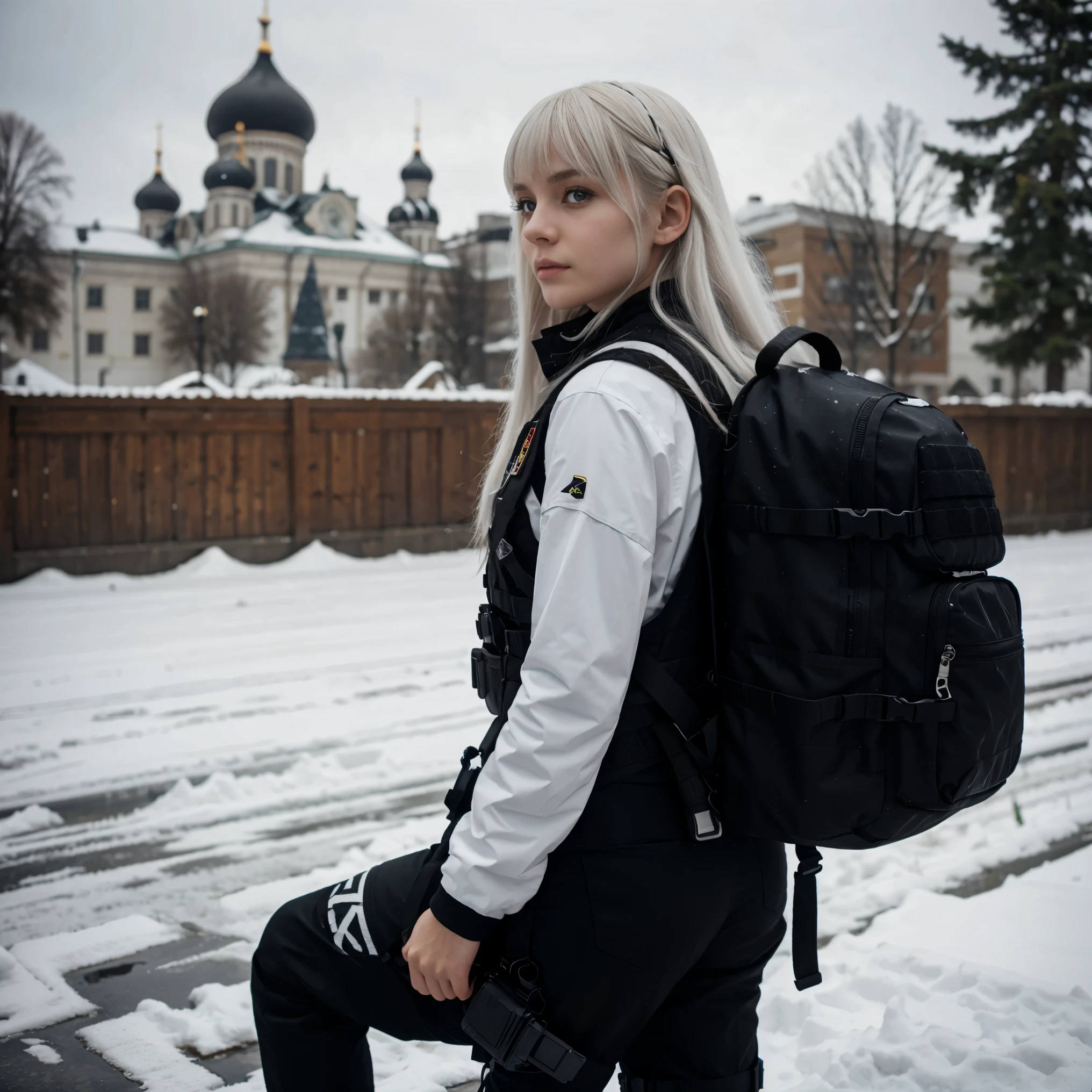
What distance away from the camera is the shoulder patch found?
1583 mm

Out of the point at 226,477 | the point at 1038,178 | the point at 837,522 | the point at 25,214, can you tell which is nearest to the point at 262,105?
the point at 25,214

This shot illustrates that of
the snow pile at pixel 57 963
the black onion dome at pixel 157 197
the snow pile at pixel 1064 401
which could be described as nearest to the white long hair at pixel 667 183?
the snow pile at pixel 57 963

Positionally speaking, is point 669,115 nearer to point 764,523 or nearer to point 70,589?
point 764,523

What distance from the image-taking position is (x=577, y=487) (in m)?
1.59

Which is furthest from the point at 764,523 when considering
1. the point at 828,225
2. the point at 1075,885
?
the point at 828,225

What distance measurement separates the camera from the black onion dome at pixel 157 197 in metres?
100

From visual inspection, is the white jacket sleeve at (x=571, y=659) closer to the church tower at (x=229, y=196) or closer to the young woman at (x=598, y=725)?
the young woman at (x=598, y=725)

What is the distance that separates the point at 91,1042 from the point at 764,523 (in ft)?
9.03

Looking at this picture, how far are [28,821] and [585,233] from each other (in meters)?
4.55

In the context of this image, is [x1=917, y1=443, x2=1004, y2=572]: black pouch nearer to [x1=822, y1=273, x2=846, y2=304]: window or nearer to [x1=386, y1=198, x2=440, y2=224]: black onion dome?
[x1=822, y1=273, x2=846, y2=304]: window

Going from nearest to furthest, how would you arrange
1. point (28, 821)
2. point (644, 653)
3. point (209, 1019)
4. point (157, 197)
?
point (644, 653)
point (209, 1019)
point (28, 821)
point (157, 197)

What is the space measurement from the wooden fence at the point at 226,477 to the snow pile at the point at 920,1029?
30.0 ft

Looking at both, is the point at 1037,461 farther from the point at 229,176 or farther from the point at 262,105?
the point at 262,105

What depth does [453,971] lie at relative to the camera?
5.33 ft
